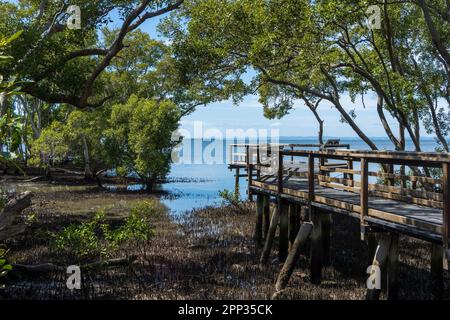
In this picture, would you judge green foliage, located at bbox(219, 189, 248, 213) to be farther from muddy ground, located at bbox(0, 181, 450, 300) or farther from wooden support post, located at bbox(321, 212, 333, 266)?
wooden support post, located at bbox(321, 212, 333, 266)

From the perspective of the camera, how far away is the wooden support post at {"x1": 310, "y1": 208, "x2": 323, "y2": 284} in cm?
1045

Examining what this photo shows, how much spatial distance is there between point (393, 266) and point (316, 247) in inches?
97.8

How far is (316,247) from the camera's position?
10445mm

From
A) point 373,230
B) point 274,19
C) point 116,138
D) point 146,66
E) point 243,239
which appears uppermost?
point 146,66

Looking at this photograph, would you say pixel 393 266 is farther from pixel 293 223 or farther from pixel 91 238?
pixel 91 238

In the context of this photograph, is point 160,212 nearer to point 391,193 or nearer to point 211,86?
point 211,86

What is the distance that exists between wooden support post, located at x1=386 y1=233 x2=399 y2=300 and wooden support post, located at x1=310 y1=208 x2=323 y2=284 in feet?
7.69

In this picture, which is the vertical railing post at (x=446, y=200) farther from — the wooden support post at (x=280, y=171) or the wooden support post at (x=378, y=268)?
the wooden support post at (x=280, y=171)

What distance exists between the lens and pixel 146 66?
40.1 metres

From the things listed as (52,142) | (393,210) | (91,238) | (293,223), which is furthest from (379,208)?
(52,142)

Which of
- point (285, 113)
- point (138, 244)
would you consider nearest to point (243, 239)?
point (138, 244)

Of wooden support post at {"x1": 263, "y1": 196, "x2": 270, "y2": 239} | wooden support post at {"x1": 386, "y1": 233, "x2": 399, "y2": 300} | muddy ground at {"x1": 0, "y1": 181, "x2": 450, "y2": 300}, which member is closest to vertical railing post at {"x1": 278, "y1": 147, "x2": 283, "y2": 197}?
muddy ground at {"x1": 0, "y1": 181, "x2": 450, "y2": 300}

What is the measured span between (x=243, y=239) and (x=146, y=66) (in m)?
27.5
